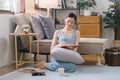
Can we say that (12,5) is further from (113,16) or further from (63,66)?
(113,16)

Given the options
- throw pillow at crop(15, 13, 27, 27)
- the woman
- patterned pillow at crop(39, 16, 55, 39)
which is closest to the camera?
the woman

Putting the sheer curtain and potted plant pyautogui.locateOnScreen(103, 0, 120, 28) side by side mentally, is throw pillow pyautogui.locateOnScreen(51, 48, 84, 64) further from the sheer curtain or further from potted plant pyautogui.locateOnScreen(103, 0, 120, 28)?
potted plant pyautogui.locateOnScreen(103, 0, 120, 28)

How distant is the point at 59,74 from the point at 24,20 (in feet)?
5.03

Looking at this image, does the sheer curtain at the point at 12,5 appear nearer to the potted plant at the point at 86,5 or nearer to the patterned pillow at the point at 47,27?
the patterned pillow at the point at 47,27

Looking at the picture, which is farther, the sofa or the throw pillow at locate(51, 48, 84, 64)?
the sofa

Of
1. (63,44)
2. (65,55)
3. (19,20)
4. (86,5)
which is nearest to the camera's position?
(65,55)

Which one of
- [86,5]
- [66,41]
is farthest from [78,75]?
[86,5]

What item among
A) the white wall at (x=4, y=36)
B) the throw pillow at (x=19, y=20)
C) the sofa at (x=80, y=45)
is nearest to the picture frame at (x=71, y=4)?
the sofa at (x=80, y=45)

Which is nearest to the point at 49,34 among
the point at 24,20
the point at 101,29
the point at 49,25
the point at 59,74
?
the point at 49,25

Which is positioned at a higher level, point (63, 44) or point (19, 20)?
point (19, 20)

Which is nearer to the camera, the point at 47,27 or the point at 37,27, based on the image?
the point at 37,27

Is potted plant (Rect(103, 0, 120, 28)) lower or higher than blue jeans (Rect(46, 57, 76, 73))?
higher

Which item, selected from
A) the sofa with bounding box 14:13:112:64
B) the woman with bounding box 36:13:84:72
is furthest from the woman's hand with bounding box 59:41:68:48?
the sofa with bounding box 14:13:112:64

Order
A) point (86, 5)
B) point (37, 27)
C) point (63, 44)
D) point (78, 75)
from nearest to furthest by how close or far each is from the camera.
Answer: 1. point (78, 75)
2. point (63, 44)
3. point (37, 27)
4. point (86, 5)
